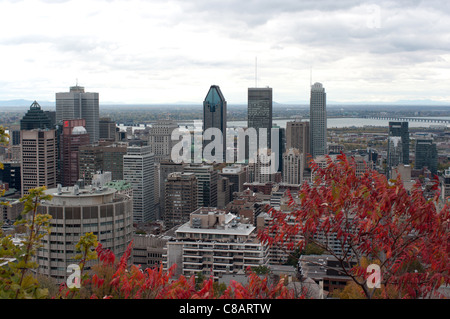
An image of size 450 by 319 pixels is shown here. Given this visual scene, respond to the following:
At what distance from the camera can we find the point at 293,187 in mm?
20141

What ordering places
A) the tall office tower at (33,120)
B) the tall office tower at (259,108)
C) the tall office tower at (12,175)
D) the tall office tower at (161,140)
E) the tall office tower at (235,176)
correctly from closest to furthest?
the tall office tower at (12,175)
the tall office tower at (235,176)
the tall office tower at (33,120)
the tall office tower at (161,140)
the tall office tower at (259,108)

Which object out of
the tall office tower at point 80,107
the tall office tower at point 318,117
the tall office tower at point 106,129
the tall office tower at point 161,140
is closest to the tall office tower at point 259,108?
the tall office tower at point 318,117

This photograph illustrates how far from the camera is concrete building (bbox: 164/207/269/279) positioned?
9.69 metres

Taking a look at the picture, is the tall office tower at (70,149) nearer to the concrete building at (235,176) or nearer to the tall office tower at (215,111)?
the concrete building at (235,176)

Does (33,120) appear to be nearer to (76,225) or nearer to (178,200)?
(178,200)

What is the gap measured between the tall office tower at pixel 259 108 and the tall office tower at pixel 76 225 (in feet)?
88.9

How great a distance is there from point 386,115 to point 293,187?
18.1 meters

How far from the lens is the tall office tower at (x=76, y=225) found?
6.58 meters

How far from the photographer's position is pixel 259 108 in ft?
115

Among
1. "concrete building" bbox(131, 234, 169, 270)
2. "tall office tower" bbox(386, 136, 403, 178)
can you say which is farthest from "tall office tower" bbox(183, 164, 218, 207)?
"tall office tower" bbox(386, 136, 403, 178)

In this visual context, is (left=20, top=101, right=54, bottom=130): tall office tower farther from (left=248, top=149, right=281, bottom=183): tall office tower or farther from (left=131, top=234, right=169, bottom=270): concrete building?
(left=131, top=234, right=169, bottom=270): concrete building

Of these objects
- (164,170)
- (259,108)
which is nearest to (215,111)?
(259,108)
